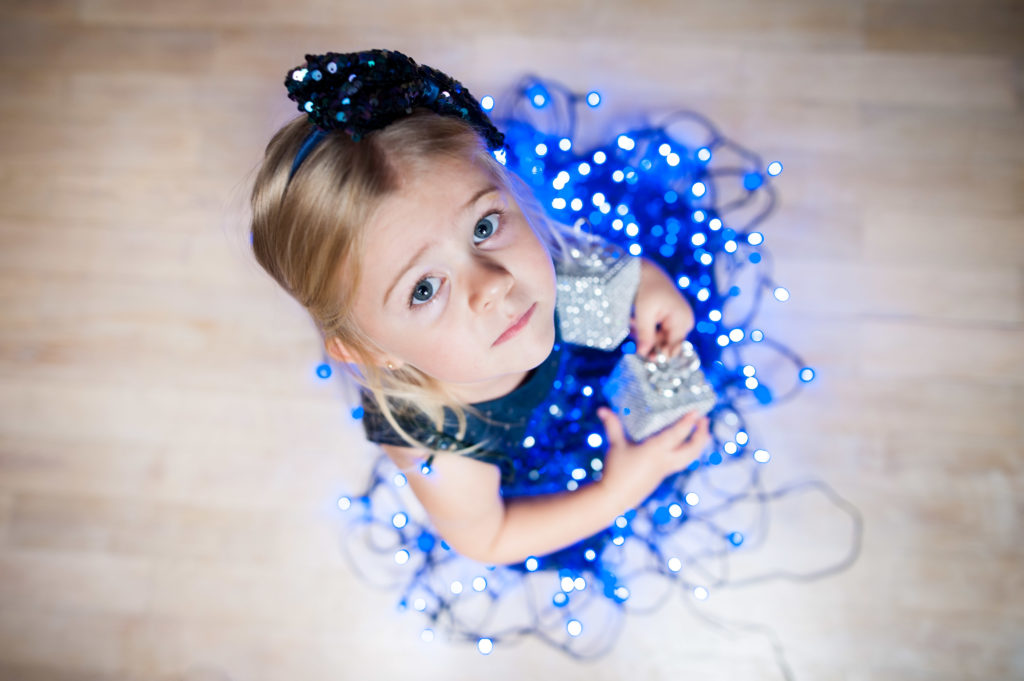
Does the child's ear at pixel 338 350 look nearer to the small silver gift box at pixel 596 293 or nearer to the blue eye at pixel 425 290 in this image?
the blue eye at pixel 425 290

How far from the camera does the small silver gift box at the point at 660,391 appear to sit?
1039mm

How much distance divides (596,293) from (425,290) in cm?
33

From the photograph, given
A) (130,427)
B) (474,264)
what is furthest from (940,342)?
(130,427)

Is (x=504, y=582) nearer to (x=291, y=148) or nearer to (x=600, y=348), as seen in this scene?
(x=600, y=348)

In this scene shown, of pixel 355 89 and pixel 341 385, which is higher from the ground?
pixel 355 89

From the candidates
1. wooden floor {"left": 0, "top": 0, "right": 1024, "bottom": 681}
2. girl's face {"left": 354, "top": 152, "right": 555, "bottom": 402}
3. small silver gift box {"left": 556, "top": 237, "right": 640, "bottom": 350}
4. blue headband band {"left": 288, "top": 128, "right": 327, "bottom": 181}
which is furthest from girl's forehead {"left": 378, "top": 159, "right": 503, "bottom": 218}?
wooden floor {"left": 0, "top": 0, "right": 1024, "bottom": 681}

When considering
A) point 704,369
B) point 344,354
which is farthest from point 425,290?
point 704,369

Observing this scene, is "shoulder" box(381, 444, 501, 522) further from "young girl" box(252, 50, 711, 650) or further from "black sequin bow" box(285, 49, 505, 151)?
"black sequin bow" box(285, 49, 505, 151)

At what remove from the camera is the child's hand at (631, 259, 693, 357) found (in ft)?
3.50

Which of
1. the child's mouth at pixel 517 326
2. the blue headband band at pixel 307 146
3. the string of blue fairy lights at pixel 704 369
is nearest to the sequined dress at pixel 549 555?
the string of blue fairy lights at pixel 704 369

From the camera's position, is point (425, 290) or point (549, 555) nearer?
point (425, 290)

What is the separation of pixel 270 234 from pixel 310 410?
515mm

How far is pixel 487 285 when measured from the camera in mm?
736

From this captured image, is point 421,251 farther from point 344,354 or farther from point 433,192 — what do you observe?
point 344,354
